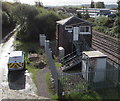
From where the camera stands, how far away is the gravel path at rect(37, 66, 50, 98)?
969cm

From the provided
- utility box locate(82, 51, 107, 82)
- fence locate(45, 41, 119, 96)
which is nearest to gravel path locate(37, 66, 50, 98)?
fence locate(45, 41, 119, 96)

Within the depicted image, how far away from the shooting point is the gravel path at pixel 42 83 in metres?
9.69

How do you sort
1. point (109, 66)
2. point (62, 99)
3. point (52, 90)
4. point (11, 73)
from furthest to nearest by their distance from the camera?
point (11, 73) < point (109, 66) < point (52, 90) < point (62, 99)

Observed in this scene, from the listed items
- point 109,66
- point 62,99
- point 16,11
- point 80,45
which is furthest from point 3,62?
point 16,11

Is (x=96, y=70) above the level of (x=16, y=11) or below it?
below

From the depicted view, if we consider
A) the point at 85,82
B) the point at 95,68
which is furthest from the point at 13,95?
the point at 95,68

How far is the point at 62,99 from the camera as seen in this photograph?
896 cm

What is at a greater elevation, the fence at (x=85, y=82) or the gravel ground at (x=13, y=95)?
the fence at (x=85, y=82)

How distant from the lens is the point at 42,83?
434 inches

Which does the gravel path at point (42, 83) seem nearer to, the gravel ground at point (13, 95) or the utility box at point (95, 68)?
the gravel ground at point (13, 95)

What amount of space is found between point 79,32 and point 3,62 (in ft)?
26.2

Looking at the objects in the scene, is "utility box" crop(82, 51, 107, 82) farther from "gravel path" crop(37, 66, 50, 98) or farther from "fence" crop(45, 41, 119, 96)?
"gravel path" crop(37, 66, 50, 98)

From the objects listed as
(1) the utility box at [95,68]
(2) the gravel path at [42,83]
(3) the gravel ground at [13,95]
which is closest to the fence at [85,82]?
(1) the utility box at [95,68]

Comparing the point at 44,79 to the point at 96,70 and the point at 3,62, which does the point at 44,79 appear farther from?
the point at 3,62
